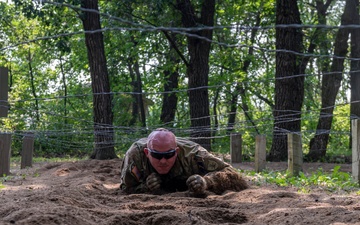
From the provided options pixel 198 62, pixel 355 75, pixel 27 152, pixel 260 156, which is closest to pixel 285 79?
pixel 198 62

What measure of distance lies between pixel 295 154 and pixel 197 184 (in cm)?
348

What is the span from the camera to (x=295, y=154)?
10625mm

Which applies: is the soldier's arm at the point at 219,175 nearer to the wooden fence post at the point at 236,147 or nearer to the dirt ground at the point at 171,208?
the dirt ground at the point at 171,208

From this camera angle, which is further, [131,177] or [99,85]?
[99,85]

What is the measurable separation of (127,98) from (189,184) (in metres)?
21.7

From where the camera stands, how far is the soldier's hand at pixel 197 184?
298 inches

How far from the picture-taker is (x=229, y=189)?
27.2 feet

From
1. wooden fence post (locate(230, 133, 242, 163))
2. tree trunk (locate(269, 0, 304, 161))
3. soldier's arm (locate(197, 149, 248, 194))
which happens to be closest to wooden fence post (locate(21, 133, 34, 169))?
wooden fence post (locate(230, 133, 242, 163))

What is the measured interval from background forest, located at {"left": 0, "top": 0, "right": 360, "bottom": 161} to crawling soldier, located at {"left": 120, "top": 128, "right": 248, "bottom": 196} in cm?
149

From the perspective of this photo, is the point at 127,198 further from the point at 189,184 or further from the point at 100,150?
the point at 100,150

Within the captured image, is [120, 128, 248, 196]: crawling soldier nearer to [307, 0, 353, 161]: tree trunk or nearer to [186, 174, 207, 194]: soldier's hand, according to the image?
[186, 174, 207, 194]: soldier's hand

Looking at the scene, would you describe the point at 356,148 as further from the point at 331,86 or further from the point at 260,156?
the point at 331,86

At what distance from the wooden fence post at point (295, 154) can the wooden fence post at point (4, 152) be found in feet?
16.4

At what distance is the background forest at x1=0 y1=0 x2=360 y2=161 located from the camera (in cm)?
1738
